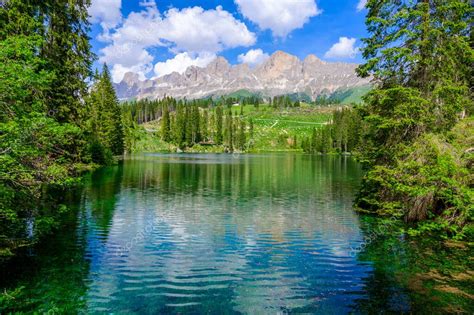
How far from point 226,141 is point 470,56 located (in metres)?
171

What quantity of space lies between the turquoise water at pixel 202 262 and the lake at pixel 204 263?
43 mm

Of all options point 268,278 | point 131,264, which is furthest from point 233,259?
point 131,264

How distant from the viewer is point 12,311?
11.6 m

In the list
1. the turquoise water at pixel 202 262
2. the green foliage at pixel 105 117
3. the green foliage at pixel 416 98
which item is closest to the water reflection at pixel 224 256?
the turquoise water at pixel 202 262

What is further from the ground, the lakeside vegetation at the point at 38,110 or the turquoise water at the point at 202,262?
the lakeside vegetation at the point at 38,110

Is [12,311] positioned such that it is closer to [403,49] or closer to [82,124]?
[403,49]

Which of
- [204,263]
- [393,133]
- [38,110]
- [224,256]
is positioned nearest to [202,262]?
[204,263]

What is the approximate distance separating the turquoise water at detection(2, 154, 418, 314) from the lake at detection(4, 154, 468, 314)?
0.14ft

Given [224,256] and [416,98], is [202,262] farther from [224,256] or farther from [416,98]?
[416,98]

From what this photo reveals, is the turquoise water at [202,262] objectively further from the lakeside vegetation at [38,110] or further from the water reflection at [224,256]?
→ the lakeside vegetation at [38,110]

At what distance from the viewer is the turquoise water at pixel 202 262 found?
42.6 feet

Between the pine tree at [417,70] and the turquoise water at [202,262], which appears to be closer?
the turquoise water at [202,262]

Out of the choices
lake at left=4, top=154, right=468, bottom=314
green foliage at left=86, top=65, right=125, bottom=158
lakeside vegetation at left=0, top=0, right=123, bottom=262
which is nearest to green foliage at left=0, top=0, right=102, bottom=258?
lakeside vegetation at left=0, top=0, right=123, bottom=262

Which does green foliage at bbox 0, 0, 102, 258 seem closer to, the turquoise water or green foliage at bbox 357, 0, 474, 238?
the turquoise water
